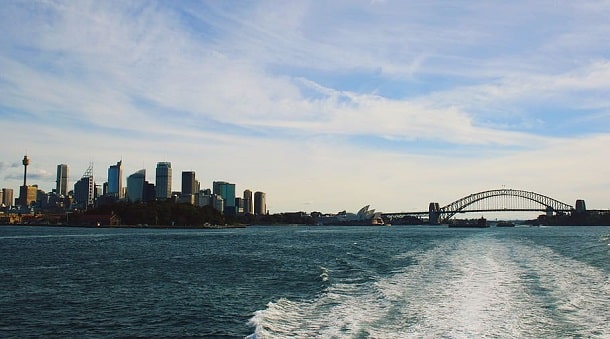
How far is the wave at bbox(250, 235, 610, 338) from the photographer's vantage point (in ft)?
59.9

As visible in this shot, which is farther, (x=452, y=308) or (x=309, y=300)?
(x=309, y=300)

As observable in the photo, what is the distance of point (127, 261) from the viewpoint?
1775 inches

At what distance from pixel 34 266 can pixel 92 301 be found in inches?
709

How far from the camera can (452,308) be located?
22.0 metres

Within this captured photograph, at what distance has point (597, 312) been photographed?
20.8 meters

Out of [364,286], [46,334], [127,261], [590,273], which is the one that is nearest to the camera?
[46,334]

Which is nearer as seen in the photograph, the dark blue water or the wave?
the wave

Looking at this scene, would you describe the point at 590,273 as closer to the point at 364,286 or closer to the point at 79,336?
the point at 364,286

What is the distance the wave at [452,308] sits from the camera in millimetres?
18250

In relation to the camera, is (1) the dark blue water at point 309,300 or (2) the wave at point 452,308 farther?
(1) the dark blue water at point 309,300

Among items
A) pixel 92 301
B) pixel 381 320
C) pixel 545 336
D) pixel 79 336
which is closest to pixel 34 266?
pixel 92 301

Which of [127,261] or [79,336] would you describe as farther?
[127,261]

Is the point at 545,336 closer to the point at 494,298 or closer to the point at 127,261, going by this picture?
the point at 494,298

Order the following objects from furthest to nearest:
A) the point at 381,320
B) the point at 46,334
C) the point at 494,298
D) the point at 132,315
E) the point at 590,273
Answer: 1. the point at 590,273
2. the point at 494,298
3. the point at 132,315
4. the point at 381,320
5. the point at 46,334
